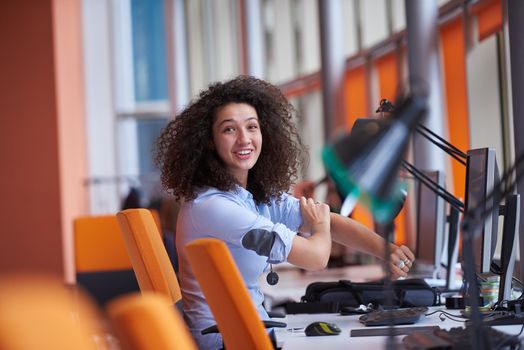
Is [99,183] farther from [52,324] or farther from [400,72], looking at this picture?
[52,324]

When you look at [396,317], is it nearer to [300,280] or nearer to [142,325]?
[142,325]

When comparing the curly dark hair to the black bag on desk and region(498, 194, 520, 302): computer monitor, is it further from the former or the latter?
region(498, 194, 520, 302): computer monitor

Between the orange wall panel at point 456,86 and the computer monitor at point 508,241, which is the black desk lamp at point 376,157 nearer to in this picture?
the computer monitor at point 508,241

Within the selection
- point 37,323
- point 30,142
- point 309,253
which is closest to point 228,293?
point 309,253

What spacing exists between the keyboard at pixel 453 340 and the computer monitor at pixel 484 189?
0.61 m

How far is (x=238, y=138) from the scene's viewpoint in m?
2.81

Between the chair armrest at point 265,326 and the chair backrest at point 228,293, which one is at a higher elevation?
the chair backrest at point 228,293

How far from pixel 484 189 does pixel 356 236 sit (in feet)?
1.71

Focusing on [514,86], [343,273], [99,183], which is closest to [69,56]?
[99,183]

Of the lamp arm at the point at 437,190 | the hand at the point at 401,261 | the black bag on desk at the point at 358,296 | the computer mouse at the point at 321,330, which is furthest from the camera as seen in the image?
the black bag on desk at the point at 358,296

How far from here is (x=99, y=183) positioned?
1209cm

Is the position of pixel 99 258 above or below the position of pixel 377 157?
below

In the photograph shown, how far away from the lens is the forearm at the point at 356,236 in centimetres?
288

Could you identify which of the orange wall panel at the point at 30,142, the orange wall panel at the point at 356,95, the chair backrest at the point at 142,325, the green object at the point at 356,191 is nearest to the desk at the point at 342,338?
the green object at the point at 356,191
